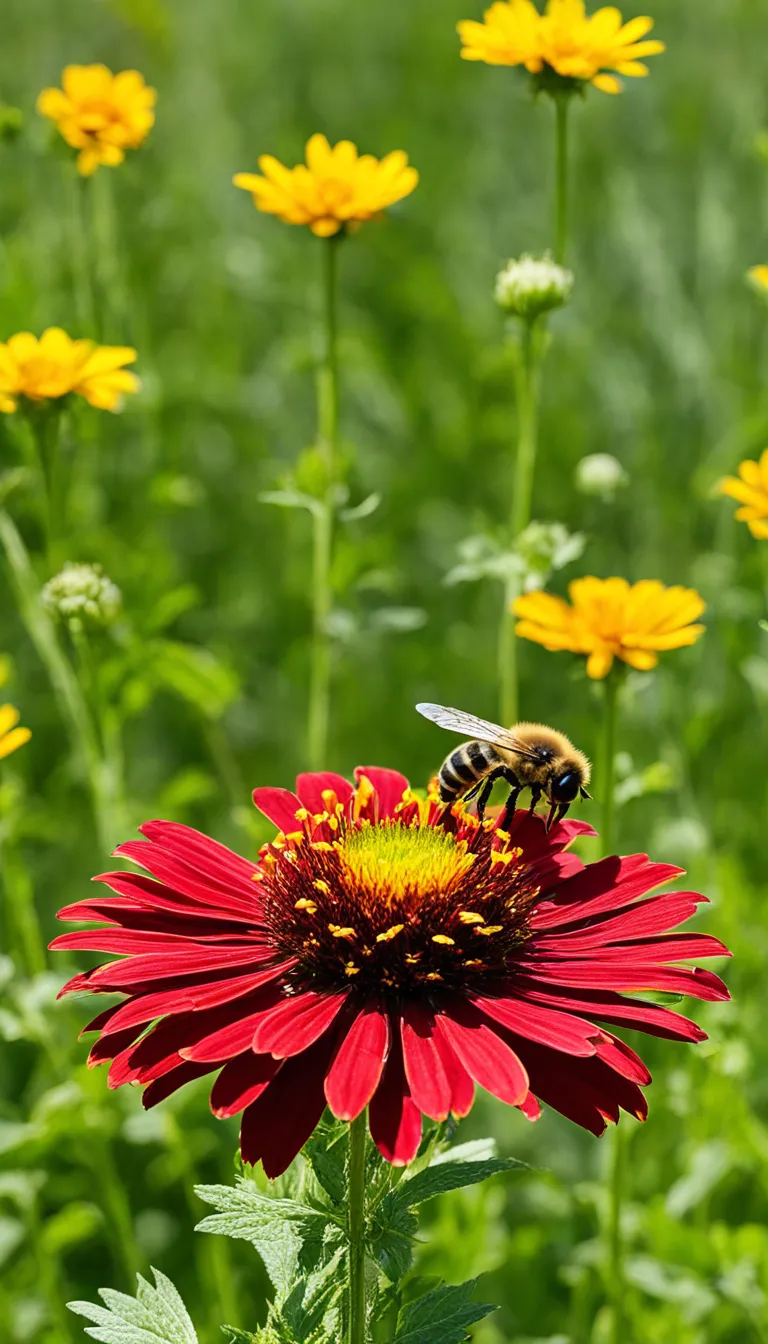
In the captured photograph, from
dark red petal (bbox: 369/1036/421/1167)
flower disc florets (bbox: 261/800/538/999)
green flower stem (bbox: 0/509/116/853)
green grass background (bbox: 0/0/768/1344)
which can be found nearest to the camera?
dark red petal (bbox: 369/1036/421/1167)

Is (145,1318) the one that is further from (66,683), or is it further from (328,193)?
(328,193)

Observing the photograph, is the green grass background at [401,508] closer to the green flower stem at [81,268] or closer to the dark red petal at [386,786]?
the green flower stem at [81,268]

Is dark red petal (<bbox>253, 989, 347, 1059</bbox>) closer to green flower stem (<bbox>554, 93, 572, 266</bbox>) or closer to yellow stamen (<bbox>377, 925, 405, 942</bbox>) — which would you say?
yellow stamen (<bbox>377, 925, 405, 942</bbox>)

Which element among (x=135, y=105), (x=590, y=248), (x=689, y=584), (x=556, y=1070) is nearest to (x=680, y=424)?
(x=689, y=584)

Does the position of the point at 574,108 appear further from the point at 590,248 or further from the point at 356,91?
the point at 356,91

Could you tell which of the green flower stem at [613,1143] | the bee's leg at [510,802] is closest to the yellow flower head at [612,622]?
the green flower stem at [613,1143]

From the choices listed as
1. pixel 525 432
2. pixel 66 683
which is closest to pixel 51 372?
pixel 66 683

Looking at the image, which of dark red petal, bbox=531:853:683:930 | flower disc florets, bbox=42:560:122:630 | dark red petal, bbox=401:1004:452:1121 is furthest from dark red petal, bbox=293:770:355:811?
flower disc florets, bbox=42:560:122:630
